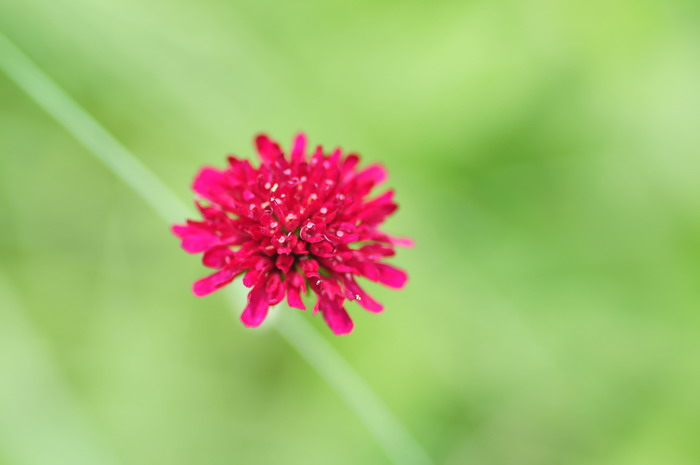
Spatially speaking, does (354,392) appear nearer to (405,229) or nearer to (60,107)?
(405,229)

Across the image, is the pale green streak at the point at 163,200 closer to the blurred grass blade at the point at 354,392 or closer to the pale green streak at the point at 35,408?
the blurred grass blade at the point at 354,392

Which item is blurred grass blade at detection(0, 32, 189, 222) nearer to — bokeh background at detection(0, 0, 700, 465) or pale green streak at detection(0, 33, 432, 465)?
pale green streak at detection(0, 33, 432, 465)

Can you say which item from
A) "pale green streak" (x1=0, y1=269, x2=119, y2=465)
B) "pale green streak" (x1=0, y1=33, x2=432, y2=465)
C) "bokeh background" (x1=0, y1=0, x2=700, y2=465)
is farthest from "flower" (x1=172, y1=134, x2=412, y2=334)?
"pale green streak" (x1=0, y1=269, x2=119, y2=465)

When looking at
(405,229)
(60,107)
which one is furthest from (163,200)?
(405,229)

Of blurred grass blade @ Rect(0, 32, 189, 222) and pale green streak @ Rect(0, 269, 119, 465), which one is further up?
blurred grass blade @ Rect(0, 32, 189, 222)

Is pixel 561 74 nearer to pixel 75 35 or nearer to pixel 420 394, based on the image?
pixel 420 394
